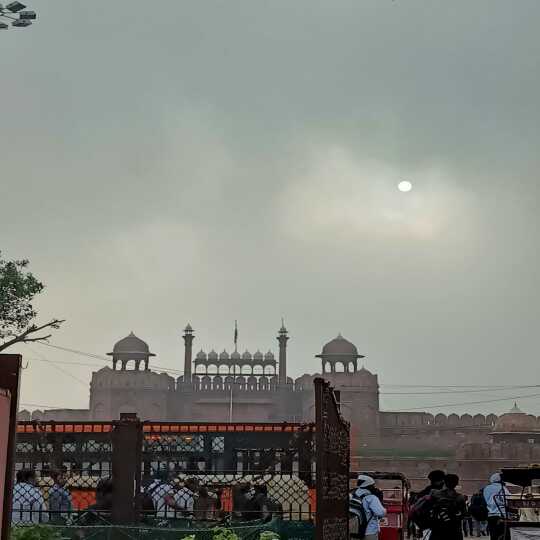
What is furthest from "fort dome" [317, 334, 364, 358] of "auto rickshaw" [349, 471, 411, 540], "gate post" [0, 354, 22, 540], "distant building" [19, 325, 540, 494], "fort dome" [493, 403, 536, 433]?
"gate post" [0, 354, 22, 540]

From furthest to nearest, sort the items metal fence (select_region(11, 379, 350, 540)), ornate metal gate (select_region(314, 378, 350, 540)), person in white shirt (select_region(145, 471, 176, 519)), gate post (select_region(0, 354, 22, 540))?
person in white shirt (select_region(145, 471, 176, 519)), metal fence (select_region(11, 379, 350, 540)), ornate metal gate (select_region(314, 378, 350, 540)), gate post (select_region(0, 354, 22, 540))

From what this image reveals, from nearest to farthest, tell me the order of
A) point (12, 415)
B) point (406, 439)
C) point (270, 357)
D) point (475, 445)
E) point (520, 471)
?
point (12, 415) → point (520, 471) → point (475, 445) → point (406, 439) → point (270, 357)

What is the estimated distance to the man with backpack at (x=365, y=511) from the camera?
8.07 meters

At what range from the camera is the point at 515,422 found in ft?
135

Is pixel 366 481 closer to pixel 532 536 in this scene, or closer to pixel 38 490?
pixel 532 536

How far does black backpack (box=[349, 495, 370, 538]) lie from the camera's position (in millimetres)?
8031

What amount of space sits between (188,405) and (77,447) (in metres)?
39.4

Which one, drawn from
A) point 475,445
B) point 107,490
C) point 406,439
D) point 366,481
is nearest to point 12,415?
point 107,490

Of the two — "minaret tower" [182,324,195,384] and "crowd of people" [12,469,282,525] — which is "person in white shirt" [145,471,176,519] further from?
"minaret tower" [182,324,195,384]

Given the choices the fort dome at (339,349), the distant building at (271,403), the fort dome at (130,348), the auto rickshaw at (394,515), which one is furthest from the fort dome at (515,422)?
the auto rickshaw at (394,515)

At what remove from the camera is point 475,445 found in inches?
1499

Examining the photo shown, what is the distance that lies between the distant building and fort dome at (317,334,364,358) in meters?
0.06

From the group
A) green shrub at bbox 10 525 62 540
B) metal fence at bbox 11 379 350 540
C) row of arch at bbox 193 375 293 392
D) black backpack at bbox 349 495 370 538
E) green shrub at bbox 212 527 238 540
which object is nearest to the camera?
green shrub at bbox 10 525 62 540

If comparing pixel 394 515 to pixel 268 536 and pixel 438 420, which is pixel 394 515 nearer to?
pixel 268 536
